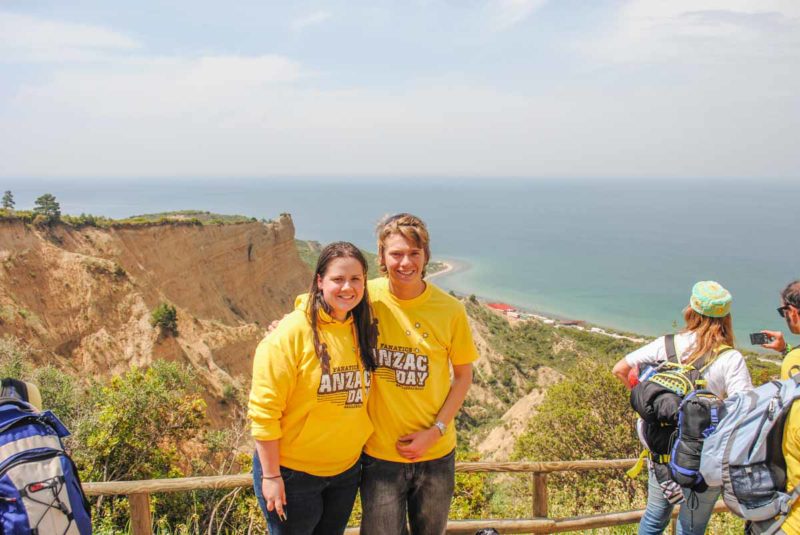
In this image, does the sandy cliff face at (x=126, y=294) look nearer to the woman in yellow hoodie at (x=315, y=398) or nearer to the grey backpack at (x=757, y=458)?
the woman in yellow hoodie at (x=315, y=398)

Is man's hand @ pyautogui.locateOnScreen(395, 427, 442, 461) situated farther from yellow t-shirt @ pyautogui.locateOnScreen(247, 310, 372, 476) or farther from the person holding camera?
the person holding camera

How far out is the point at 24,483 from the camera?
6.50ft

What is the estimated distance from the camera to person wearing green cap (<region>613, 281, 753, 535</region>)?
308 centimetres

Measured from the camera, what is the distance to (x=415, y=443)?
292cm

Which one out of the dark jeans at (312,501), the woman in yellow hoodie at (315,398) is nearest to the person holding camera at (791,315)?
the woman in yellow hoodie at (315,398)

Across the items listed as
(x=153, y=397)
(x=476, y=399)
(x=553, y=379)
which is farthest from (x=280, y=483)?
(x=553, y=379)

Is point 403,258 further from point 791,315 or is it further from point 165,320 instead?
point 165,320

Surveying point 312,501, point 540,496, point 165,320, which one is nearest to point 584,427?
point 540,496

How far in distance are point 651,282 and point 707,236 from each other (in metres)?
61.1

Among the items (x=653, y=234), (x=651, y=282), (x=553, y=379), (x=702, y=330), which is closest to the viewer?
(x=702, y=330)

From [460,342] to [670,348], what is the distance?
54.0 inches

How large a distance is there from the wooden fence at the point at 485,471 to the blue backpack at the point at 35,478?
5.10ft

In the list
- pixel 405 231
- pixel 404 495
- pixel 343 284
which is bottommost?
pixel 404 495

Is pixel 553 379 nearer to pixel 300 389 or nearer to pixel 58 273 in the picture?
pixel 58 273
